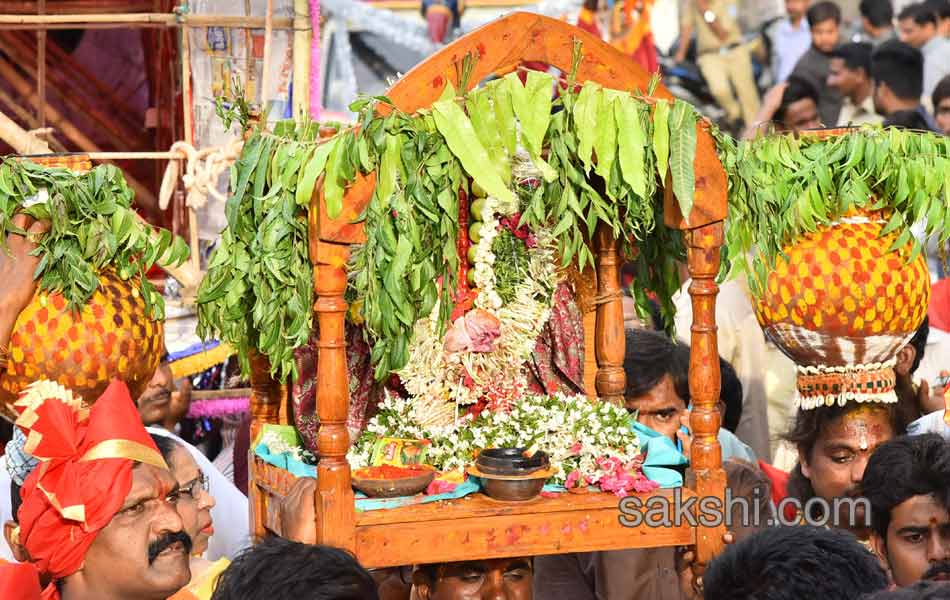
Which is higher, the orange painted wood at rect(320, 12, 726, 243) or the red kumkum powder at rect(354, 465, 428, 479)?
the orange painted wood at rect(320, 12, 726, 243)

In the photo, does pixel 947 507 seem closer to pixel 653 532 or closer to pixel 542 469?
pixel 653 532

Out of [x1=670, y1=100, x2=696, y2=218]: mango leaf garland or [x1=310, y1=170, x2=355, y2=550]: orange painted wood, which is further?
[x1=670, y1=100, x2=696, y2=218]: mango leaf garland

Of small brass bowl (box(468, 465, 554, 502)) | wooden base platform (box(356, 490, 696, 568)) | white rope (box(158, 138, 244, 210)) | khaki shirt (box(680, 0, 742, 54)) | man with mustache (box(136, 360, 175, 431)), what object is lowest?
man with mustache (box(136, 360, 175, 431))

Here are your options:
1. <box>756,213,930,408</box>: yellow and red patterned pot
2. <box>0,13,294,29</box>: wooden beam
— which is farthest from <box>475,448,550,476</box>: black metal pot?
<box>0,13,294,29</box>: wooden beam

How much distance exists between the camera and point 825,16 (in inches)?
433

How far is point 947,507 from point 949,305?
9.79 ft

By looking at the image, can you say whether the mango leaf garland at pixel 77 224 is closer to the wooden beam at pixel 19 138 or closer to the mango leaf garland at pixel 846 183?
the mango leaf garland at pixel 846 183

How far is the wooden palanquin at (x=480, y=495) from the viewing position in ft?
13.5

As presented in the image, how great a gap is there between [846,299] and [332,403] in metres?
1.89

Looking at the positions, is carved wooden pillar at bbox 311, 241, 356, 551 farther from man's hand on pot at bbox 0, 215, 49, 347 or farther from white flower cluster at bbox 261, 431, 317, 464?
man's hand on pot at bbox 0, 215, 49, 347

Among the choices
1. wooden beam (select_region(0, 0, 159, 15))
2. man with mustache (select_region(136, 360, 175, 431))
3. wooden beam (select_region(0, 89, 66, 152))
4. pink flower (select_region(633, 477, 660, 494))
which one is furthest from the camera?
wooden beam (select_region(0, 0, 159, 15))

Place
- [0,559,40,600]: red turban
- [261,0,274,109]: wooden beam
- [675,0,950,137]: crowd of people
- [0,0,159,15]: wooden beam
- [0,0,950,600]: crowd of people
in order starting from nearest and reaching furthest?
[0,0,950,600]: crowd of people < [0,559,40,600]: red turban < [261,0,274,109]: wooden beam < [0,0,159,15]: wooden beam < [675,0,950,137]: crowd of people

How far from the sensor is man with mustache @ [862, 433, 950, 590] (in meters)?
4.59

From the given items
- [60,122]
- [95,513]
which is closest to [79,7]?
[60,122]
